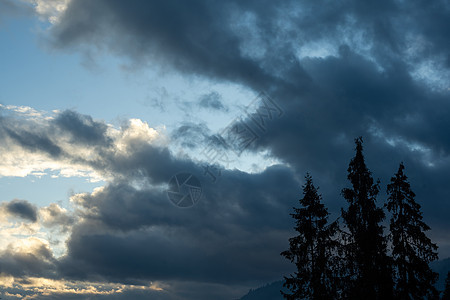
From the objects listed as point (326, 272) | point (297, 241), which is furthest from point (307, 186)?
point (326, 272)

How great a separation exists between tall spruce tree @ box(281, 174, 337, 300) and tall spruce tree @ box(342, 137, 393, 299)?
4.50 feet

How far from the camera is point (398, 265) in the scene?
3072cm

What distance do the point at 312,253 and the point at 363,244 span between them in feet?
14.4

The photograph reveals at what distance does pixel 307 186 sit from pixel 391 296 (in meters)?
9.95

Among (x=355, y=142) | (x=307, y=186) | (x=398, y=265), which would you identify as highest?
(x=355, y=142)

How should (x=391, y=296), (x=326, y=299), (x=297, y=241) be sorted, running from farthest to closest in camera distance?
(x=297, y=241) → (x=326, y=299) → (x=391, y=296)

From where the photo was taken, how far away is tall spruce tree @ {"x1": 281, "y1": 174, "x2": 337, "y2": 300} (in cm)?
3173

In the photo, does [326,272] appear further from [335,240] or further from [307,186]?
[307,186]

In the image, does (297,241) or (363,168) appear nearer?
(363,168)

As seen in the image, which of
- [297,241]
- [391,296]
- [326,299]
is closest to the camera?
[391,296]

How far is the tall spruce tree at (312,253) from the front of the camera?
31.7 metres

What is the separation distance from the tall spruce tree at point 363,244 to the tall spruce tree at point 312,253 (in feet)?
4.50

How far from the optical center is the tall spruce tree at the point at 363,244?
29.4 metres

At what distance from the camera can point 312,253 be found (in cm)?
3294
